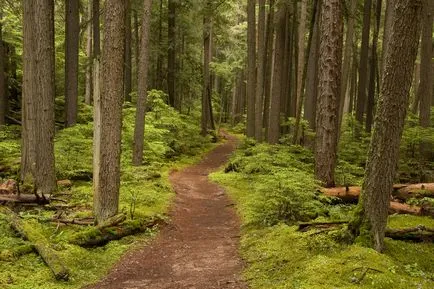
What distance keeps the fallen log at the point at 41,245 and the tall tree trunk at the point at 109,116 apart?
138 cm

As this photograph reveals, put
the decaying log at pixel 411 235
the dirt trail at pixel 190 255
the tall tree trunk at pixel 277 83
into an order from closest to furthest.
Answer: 1. the dirt trail at pixel 190 255
2. the decaying log at pixel 411 235
3. the tall tree trunk at pixel 277 83

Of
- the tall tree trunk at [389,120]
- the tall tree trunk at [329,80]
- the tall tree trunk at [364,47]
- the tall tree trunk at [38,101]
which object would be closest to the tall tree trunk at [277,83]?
the tall tree trunk at [364,47]

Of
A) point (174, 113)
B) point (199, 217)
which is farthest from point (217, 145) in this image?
point (199, 217)

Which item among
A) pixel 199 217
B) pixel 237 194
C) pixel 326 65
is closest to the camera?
pixel 326 65

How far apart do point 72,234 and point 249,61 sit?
14.2 m

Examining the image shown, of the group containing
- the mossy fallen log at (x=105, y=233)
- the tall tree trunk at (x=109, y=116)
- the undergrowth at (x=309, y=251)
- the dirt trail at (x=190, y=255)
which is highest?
the tall tree trunk at (x=109, y=116)

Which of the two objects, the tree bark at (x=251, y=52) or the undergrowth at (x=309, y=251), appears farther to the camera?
the tree bark at (x=251, y=52)

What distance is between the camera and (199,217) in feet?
37.6

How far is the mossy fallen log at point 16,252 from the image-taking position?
24.2 feet

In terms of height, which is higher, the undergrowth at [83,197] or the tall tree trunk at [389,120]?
the tall tree trunk at [389,120]

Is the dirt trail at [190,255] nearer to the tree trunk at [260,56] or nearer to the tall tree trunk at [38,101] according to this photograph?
the tall tree trunk at [38,101]

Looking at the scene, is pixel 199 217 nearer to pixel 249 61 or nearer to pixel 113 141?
pixel 113 141

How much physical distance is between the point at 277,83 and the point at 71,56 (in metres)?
8.61

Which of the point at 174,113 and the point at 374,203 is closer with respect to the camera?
the point at 374,203
